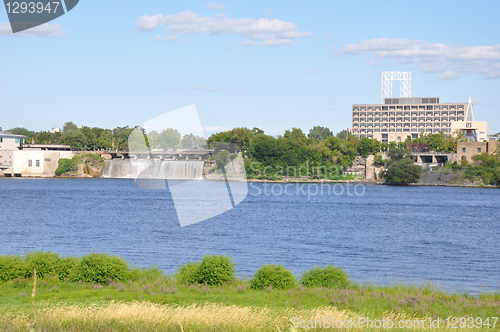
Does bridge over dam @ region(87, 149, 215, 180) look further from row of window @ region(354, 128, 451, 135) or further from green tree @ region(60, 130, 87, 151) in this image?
row of window @ region(354, 128, 451, 135)

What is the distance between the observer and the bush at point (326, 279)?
64.8 feet

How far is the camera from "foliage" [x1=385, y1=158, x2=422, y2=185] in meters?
110

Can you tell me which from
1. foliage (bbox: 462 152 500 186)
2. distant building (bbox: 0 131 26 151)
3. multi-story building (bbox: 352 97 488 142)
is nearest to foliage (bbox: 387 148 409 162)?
foliage (bbox: 462 152 500 186)

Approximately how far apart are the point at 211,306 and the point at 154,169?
114662 mm

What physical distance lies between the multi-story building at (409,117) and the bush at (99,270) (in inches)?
6171

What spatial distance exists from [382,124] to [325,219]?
135 m

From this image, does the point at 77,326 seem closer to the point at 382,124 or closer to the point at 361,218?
the point at 361,218

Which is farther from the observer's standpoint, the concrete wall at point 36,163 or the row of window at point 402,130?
the row of window at point 402,130

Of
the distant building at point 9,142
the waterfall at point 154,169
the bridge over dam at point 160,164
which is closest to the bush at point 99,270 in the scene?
the bridge over dam at point 160,164

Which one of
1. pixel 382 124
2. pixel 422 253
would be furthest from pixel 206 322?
pixel 382 124

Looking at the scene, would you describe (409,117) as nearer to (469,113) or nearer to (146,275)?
(469,113)

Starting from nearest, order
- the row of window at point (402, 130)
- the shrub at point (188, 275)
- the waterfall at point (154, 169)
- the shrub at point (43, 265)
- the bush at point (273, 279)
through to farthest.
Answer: the bush at point (273, 279) → the shrub at point (43, 265) → the shrub at point (188, 275) → the waterfall at point (154, 169) → the row of window at point (402, 130)

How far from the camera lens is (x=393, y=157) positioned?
376 feet

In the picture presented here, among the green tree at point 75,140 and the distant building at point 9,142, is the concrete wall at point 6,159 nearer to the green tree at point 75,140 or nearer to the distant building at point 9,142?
the distant building at point 9,142
